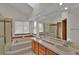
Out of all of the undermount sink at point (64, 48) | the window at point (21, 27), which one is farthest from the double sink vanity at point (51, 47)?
the window at point (21, 27)

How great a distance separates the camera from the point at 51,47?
6.63ft

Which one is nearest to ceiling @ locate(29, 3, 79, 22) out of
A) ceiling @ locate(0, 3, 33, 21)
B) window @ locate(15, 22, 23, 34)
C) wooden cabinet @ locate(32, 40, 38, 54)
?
ceiling @ locate(0, 3, 33, 21)

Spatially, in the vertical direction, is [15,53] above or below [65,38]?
below

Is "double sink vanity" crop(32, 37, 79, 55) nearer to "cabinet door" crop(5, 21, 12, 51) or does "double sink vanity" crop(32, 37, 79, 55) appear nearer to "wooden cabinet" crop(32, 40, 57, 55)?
"wooden cabinet" crop(32, 40, 57, 55)

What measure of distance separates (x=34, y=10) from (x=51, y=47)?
28.5 inches

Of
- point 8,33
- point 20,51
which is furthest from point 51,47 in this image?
point 8,33

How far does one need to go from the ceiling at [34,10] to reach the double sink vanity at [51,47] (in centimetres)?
37

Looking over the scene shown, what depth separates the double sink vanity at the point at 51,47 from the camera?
198 cm

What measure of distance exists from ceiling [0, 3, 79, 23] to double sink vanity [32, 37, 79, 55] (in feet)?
1.20

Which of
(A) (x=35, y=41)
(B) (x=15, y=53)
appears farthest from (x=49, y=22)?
(B) (x=15, y=53)

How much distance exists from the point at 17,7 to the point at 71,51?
1.17 m

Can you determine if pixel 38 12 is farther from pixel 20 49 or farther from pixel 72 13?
pixel 20 49

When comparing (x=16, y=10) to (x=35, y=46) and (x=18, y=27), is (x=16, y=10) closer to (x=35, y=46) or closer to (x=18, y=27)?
(x=18, y=27)

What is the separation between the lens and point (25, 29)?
6.95 feet
